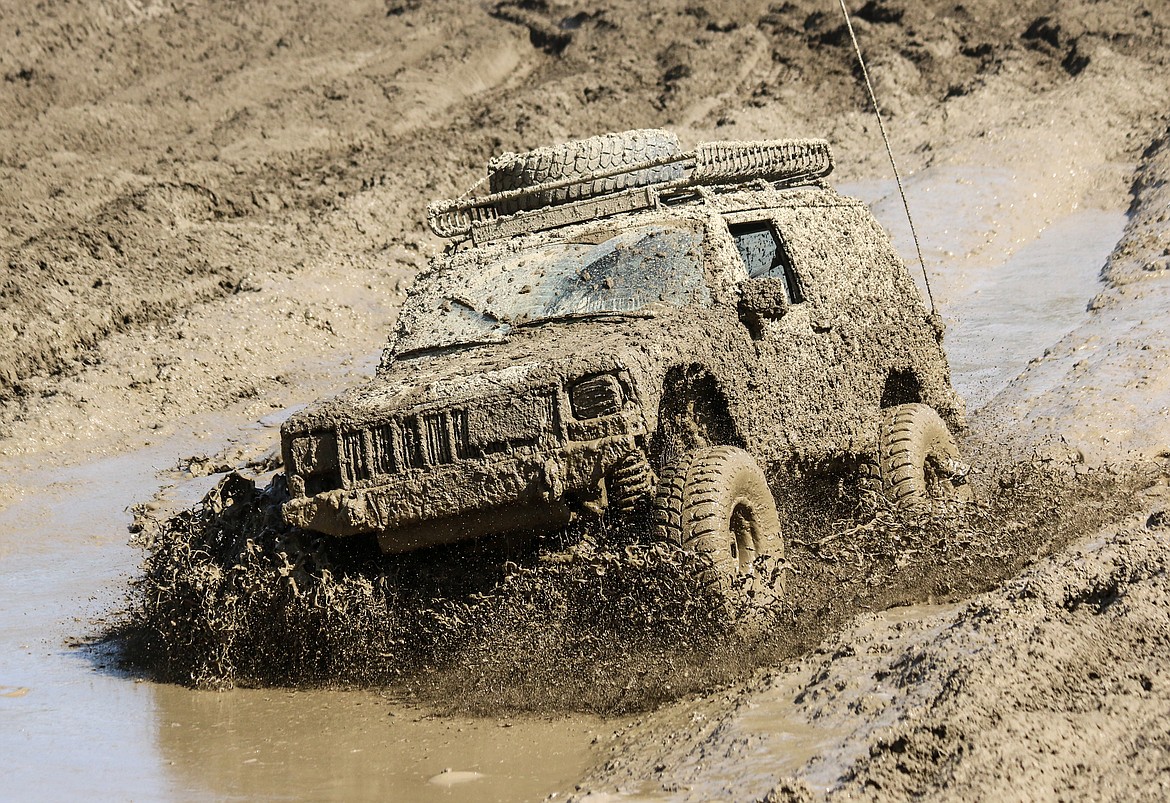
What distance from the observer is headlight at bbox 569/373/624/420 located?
579 cm

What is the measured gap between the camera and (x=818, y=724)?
4727 millimetres

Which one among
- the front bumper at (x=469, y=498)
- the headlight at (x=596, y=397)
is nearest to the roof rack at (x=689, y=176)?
the headlight at (x=596, y=397)

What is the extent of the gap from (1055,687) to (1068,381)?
7.20 meters

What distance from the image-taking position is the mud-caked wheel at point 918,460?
8289 millimetres

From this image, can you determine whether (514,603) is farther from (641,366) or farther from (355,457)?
(641,366)

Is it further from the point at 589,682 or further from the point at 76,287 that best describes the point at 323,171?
the point at 589,682

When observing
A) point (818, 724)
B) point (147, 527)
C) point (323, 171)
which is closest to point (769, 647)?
Answer: point (818, 724)

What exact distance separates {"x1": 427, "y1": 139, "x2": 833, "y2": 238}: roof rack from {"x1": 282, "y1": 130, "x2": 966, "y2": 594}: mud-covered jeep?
16mm

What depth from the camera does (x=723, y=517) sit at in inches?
241

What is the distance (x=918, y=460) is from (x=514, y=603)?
11.2 feet

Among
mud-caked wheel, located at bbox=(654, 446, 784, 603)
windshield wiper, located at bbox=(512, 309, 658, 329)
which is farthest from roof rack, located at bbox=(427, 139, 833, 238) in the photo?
mud-caked wheel, located at bbox=(654, 446, 784, 603)

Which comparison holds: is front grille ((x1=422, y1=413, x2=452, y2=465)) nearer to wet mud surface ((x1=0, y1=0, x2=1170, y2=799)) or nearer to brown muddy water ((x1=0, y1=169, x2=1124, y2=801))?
wet mud surface ((x1=0, y1=0, x2=1170, y2=799))

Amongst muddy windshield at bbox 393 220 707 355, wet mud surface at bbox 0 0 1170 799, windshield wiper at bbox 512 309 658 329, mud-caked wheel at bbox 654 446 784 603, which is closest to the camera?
wet mud surface at bbox 0 0 1170 799

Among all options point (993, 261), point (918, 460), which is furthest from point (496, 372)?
point (993, 261)
